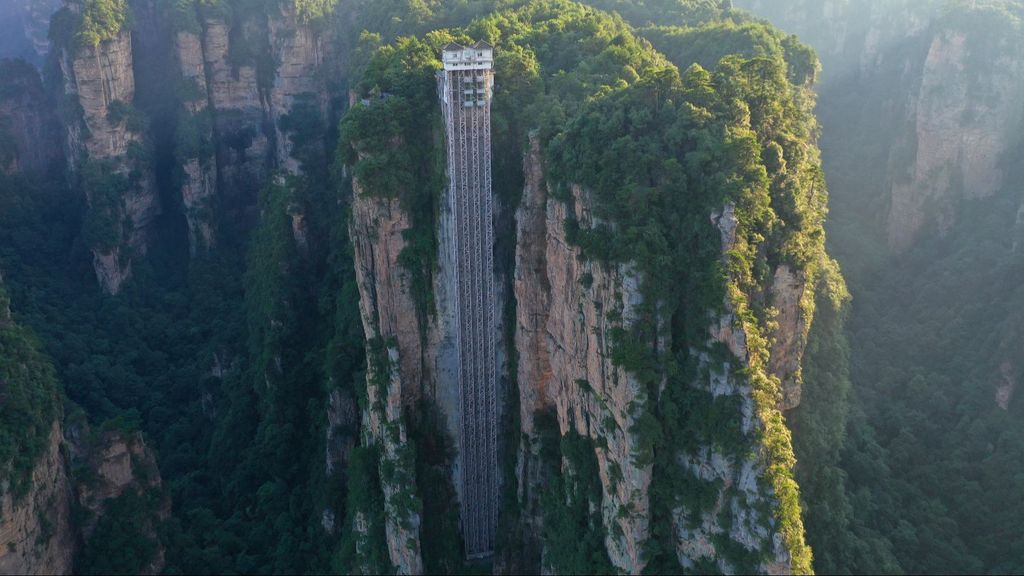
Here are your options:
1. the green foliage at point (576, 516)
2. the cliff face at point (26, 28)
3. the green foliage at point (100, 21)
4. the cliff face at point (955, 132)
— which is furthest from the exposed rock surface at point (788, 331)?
the cliff face at point (26, 28)

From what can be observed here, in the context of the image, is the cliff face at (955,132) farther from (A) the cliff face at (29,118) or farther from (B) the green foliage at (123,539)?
(A) the cliff face at (29,118)

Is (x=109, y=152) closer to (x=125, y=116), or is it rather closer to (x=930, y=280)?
(x=125, y=116)

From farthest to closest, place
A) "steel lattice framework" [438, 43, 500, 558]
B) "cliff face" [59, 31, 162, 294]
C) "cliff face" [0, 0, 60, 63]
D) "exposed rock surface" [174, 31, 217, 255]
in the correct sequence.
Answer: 1. "cliff face" [0, 0, 60, 63]
2. "exposed rock surface" [174, 31, 217, 255]
3. "cliff face" [59, 31, 162, 294]
4. "steel lattice framework" [438, 43, 500, 558]

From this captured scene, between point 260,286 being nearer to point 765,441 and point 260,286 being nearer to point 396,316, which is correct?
point 396,316

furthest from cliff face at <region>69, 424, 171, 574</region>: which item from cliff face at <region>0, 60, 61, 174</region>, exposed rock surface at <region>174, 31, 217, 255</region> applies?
cliff face at <region>0, 60, 61, 174</region>

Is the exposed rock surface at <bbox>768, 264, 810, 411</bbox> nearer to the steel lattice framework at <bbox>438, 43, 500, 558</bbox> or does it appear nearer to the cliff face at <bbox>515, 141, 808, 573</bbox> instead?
the cliff face at <bbox>515, 141, 808, 573</bbox>

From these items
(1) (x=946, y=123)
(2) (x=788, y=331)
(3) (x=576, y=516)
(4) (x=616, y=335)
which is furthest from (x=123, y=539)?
(1) (x=946, y=123)

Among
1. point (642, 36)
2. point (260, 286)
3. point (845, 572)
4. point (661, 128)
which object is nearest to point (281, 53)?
point (260, 286)
